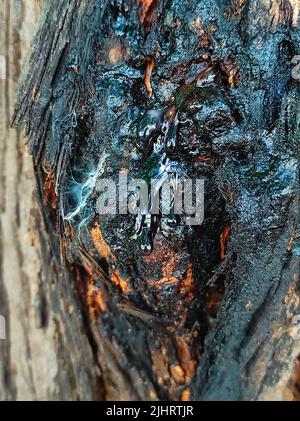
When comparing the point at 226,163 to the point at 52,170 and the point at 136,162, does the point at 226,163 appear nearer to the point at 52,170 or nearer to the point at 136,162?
the point at 136,162

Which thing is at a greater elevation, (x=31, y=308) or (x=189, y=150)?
(x=189, y=150)

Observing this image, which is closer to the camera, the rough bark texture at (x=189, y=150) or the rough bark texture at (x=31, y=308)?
the rough bark texture at (x=189, y=150)

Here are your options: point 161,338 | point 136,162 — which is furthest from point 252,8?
point 161,338

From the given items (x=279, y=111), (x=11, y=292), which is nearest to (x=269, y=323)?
(x=279, y=111)

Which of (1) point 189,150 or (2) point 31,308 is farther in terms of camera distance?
(2) point 31,308

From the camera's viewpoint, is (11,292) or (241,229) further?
(11,292)

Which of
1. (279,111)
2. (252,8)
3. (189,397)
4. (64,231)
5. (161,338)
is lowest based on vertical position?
(189,397)

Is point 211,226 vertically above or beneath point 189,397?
above

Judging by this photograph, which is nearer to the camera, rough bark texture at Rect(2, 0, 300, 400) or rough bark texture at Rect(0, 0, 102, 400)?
rough bark texture at Rect(2, 0, 300, 400)
